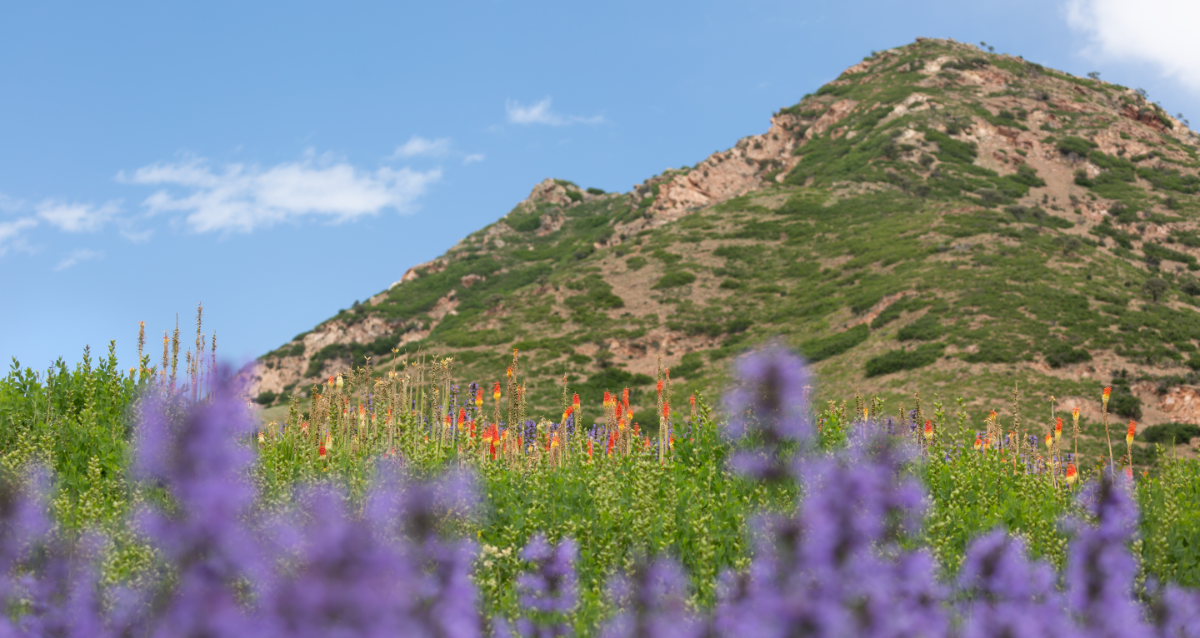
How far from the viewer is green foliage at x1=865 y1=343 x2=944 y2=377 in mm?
37062

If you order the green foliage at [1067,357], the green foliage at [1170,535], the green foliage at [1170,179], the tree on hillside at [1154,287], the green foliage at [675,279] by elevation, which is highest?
the green foliage at [1170,179]

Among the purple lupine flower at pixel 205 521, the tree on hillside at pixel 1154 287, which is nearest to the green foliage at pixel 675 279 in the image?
the tree on hillside at pixel 1154 287

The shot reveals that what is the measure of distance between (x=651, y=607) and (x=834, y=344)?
42.0 metres

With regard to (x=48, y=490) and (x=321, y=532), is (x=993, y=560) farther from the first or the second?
(x=48, y=490)

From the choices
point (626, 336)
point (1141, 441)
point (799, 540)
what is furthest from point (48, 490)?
point (626, 336)

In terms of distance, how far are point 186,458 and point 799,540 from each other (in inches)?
87.9

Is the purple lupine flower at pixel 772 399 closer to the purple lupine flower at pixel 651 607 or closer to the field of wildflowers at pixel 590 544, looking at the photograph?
the field of wildflowers at pixel 590 544

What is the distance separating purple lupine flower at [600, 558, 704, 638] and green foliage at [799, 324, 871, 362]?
39.8m

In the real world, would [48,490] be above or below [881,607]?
above

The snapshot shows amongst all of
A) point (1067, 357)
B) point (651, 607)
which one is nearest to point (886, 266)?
point (1067, 357)

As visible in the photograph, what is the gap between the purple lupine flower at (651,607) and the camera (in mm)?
3160

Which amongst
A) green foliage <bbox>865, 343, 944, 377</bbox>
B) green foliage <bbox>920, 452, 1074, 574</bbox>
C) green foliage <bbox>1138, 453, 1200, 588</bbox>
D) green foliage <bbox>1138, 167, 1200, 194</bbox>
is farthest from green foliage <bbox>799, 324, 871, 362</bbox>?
green foliage <bbox>1138, 167, 1200, 194</bbox>

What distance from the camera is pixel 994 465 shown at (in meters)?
8.30

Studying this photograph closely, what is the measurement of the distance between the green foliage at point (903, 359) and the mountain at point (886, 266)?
0.47ft
